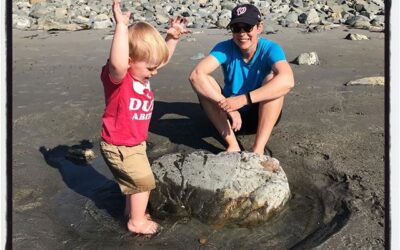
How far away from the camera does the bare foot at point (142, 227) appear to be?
3037 mm

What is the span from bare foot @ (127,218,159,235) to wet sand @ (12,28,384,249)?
59 millimetres

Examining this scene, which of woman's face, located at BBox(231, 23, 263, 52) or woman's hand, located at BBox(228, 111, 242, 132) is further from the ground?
woman's face, located at BBox(231, 23, 263, 52)

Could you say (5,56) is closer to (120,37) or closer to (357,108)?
(120,37)

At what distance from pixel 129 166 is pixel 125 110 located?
35 centimetres

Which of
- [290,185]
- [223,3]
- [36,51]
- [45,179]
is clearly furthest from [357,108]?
[223,3]

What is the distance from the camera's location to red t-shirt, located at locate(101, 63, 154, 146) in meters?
2.88

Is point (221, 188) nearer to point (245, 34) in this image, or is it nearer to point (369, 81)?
point (245, 34)

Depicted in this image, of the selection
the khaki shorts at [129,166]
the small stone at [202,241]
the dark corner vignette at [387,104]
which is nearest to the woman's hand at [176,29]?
the khaki shorts at [129,166]

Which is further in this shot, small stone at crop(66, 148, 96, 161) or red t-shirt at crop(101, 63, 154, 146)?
small stone at crop(66, 148, 96, 161)

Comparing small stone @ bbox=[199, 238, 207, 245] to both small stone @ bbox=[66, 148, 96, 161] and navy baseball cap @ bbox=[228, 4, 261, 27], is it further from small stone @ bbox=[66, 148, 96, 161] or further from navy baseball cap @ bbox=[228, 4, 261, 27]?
navy baseball cap @ bbox=[228, 4, 261, 27]

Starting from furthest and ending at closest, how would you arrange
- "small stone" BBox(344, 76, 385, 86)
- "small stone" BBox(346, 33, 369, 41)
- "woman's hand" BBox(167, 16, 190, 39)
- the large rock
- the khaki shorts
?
"small stone" BBox(346, 33, 369, 41) → "small stone" BBox(344, 76, 385, 86) → "woman's hand" BBox(167, 16, 190, 39) → the large rock → the khaki shorts

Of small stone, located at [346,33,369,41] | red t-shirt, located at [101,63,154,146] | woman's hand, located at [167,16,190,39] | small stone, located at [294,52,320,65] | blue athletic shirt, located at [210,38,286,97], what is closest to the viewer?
red t-shirt, located at [101,63,154,146]

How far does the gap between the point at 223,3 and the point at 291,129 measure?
10868mm

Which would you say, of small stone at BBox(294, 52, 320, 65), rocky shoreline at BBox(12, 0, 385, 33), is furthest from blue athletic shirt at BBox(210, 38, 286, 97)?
rocky shoreline at BBox(12, 0, 385, 33)
